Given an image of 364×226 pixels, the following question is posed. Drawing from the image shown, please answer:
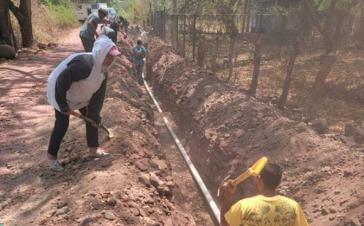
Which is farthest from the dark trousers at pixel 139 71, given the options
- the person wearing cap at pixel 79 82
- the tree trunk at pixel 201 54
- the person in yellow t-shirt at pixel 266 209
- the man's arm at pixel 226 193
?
the person in yellow t-shirt at pixel 266 209

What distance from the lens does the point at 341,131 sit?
30.4ft

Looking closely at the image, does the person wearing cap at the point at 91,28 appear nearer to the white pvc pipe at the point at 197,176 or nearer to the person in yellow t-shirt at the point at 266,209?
the white pvc pipe at the point at 197,176

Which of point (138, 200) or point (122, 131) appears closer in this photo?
point (138, 200)

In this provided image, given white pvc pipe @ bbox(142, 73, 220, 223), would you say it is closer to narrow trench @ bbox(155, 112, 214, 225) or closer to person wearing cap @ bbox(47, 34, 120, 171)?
narrow trench @ bbox(155, 112, 214, 225)

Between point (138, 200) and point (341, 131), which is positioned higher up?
point (138, 200)

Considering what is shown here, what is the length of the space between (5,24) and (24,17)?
230 cm

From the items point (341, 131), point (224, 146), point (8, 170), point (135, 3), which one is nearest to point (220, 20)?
point (341, 131)

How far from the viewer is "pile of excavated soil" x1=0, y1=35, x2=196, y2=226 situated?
4.67 meters

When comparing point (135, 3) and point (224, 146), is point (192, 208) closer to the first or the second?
point (224, 146)

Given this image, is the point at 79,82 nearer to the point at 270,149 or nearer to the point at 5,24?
the point at 270,149

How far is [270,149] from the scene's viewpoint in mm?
6734

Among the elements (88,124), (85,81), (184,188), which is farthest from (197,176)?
(85,81)

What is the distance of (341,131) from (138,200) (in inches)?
228

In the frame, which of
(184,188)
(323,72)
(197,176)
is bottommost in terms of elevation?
(184,188)
